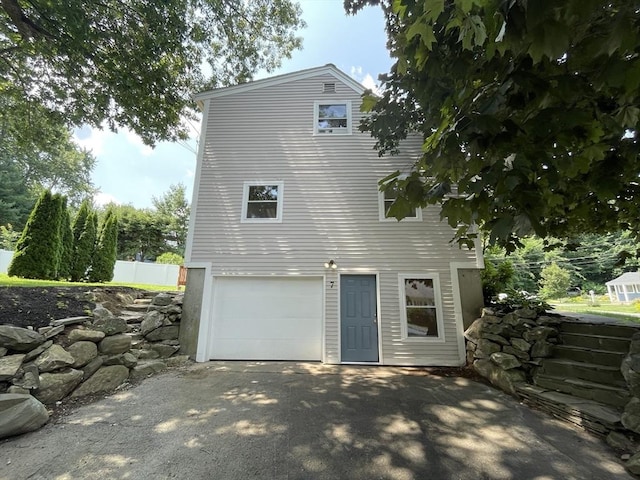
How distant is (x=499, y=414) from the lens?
11.8ft

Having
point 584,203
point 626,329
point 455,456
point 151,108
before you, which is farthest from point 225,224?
point 626,329

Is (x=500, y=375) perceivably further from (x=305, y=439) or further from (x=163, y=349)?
(x=163, y=349)

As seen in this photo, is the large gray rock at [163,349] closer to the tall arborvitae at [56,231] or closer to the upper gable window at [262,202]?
the upper gable window at [262,202]

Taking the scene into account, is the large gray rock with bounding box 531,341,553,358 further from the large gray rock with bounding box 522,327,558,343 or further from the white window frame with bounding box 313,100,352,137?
the white window frame with bounding box 313,100,352,137

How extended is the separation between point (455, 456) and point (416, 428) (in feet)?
1.79

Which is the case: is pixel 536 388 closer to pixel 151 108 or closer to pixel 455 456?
pixel 455 456

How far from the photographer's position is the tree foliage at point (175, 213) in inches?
903

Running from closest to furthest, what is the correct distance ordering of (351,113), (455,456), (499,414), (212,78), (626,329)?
Answer: (455,456) < (499,414) < (626,329) < (351,113) < (212,78)

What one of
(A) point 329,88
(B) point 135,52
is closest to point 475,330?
(A) point 329,88

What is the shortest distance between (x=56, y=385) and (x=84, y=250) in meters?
8.33

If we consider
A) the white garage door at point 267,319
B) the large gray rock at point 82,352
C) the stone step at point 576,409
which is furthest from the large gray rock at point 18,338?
the stone step at point 576,409

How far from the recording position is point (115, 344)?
14.3ft

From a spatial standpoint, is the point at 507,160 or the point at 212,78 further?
the point at 212,78

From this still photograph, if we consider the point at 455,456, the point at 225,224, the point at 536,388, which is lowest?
the point at 455,456
